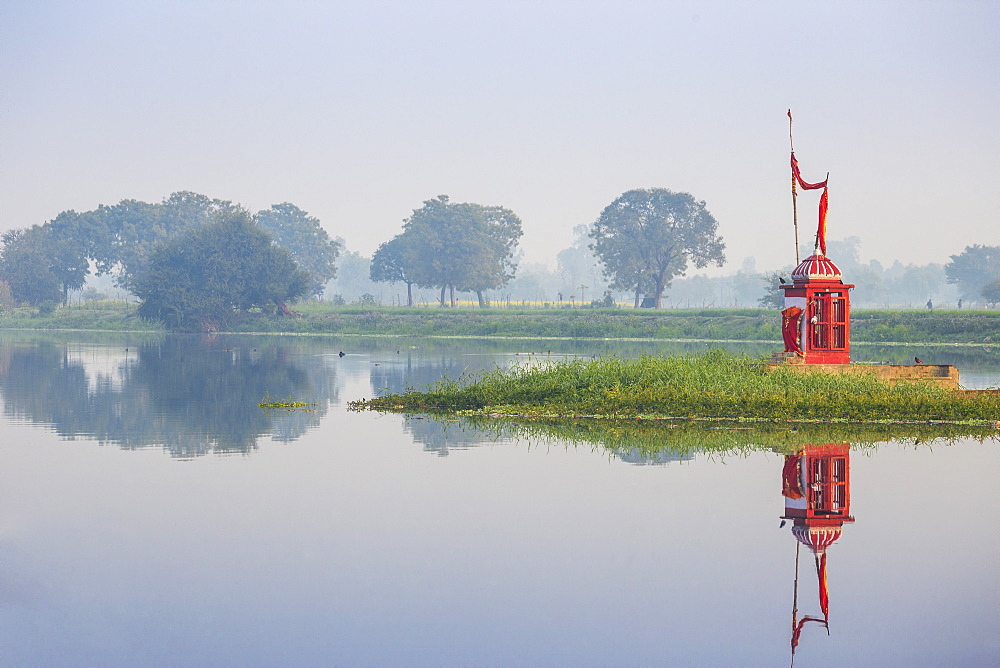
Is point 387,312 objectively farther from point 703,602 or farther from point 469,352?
point 703,602

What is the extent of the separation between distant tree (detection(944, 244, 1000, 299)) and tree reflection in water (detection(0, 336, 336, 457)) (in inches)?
5923

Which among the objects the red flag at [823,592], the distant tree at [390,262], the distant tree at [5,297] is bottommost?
the red flag at [823,592]

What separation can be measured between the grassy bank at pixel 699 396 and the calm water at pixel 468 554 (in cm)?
370

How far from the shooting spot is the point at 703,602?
12.3 metres

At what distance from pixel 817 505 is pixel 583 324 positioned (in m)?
77.1

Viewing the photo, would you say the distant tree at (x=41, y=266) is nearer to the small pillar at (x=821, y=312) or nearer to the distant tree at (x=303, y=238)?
the distant tree at (x=303, y=238)

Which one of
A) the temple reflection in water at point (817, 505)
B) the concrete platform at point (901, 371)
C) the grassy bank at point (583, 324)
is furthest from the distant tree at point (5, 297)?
the temple reflection in water at point (817, 505)

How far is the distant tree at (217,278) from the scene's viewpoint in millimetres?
106688

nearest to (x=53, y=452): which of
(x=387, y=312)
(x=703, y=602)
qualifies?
(x=703, y=602)

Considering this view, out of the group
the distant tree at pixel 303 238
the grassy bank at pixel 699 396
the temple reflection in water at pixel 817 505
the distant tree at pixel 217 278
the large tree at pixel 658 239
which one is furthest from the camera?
the distant tree at pixel 303 238

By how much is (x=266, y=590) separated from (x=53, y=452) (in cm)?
1321

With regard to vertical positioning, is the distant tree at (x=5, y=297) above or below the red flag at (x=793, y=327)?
above

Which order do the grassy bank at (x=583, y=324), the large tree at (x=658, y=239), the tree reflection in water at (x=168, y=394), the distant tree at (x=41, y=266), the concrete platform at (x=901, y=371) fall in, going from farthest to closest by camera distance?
1. the distant tree at (x=41, y=266)
2. the large tree at (x=658, y=239)
3. the grassy bank at (x=583, y=324)
4. the concrete platform at (x=901, y=371)
5. the tree reflection in water at (x=168, y=394)

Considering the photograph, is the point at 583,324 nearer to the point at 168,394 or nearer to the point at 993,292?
the point at 168,394
